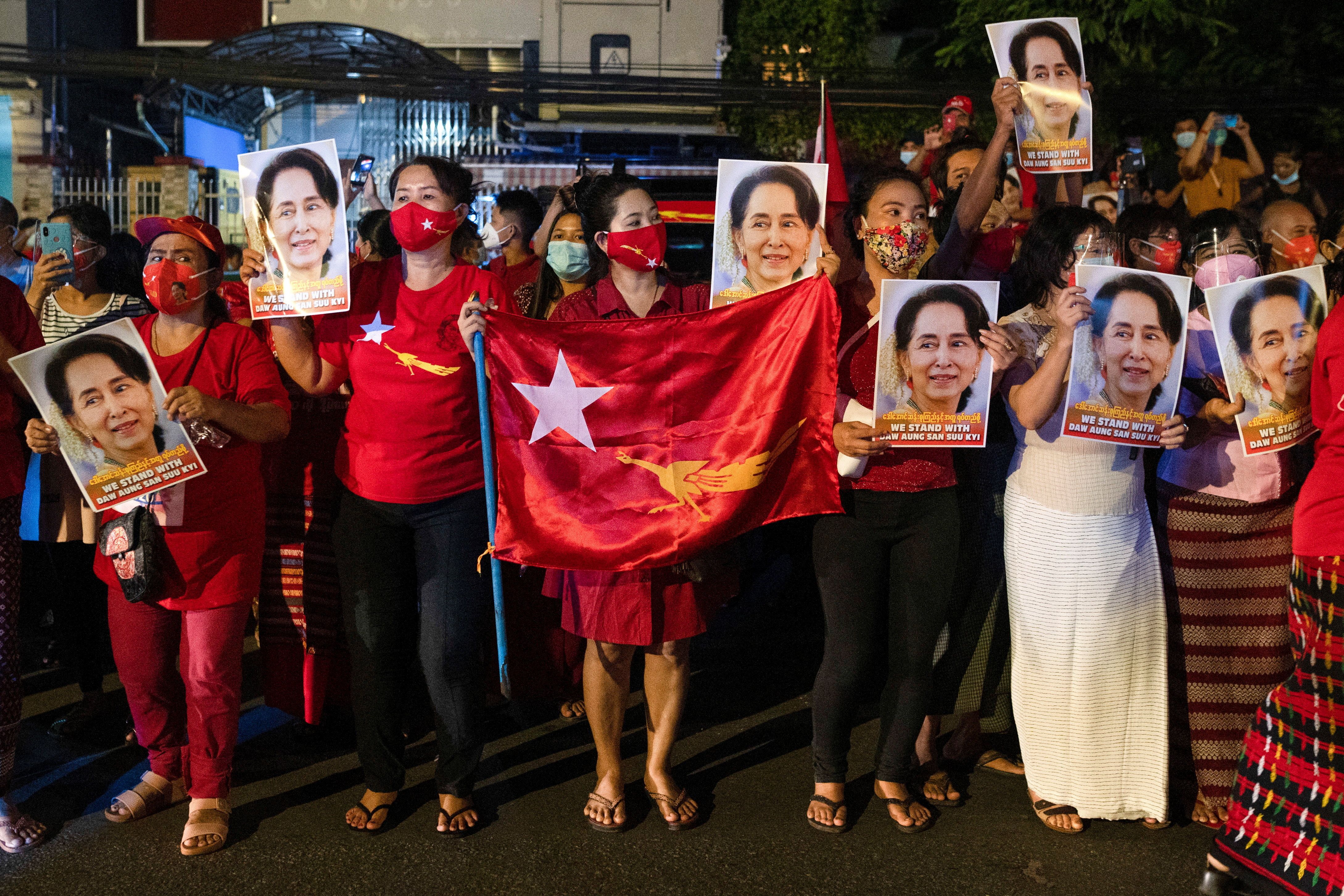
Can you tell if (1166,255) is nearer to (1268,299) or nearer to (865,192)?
(1268,299)

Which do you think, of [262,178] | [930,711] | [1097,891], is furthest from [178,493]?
[1097,891]

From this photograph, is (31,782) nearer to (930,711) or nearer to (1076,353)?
(930,711)

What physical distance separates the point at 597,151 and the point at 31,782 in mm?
17648

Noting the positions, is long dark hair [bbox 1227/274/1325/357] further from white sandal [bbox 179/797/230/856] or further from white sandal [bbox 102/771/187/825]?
white sandal [bbox 102/771/187/825]

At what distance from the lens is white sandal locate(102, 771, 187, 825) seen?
12.6 feet

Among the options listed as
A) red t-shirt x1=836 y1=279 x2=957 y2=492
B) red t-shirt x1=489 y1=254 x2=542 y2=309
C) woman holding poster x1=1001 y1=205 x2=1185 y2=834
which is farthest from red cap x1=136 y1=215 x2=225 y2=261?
woman holding poster x1=1001 y1=205 x2=1185 y2=834

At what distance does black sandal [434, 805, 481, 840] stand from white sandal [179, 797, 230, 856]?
65 cm

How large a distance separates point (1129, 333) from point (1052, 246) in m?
0.40

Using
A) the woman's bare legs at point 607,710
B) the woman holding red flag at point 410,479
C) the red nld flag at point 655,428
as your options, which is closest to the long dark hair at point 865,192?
the red nld flag at point 655,428

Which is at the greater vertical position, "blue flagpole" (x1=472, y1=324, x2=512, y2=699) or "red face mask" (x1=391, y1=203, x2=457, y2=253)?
"red face mask" (x1=391, y1=203, x2=457, y2=253)

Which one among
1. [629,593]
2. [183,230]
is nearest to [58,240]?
[183,230]

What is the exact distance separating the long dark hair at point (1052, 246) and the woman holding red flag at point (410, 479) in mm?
1663

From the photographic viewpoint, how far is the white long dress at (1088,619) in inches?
147

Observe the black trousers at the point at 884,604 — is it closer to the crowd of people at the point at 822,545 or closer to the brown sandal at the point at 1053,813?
the crowd of people at the point at 822,545
